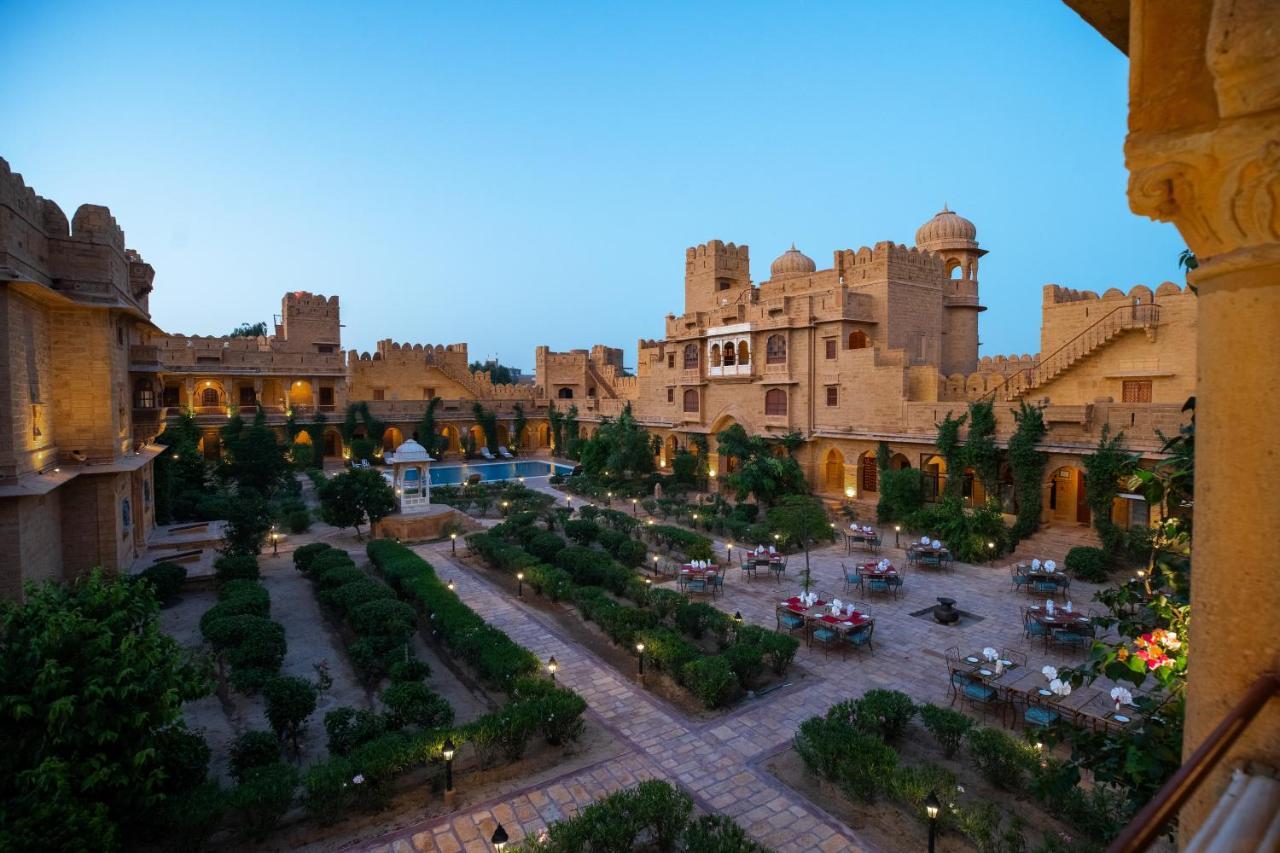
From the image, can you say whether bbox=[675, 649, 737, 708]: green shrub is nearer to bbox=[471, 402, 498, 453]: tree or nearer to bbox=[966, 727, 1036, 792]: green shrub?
bbox=[966, 727, 1036, 792]: green shrub

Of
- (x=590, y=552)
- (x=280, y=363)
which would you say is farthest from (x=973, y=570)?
(x=280, y=363)

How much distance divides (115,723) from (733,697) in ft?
27.1

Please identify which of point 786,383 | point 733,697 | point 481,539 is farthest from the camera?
point 786,383

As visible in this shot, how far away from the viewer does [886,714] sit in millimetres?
9523

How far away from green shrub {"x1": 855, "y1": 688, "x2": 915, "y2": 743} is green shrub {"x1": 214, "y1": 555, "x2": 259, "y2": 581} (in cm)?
1476

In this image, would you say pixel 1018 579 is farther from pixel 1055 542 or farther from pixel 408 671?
pixel 408 671

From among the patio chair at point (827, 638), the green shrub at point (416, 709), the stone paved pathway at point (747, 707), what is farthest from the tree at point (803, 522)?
the green shrub at point (416, 709)

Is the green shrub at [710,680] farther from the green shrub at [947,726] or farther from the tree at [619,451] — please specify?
the tree at [619,451]

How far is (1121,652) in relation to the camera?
13.4ft

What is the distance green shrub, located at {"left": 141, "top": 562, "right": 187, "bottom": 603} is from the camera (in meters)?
15.8

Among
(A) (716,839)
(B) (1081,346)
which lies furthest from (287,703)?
(B) (1081,346)

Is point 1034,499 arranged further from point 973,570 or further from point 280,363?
point 280,363

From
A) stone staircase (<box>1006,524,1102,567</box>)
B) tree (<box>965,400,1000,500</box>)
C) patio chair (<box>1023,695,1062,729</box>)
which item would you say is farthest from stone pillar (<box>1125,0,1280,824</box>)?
tree (<box>965,400,1000,500</box>)

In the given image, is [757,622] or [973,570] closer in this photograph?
[757,622]
